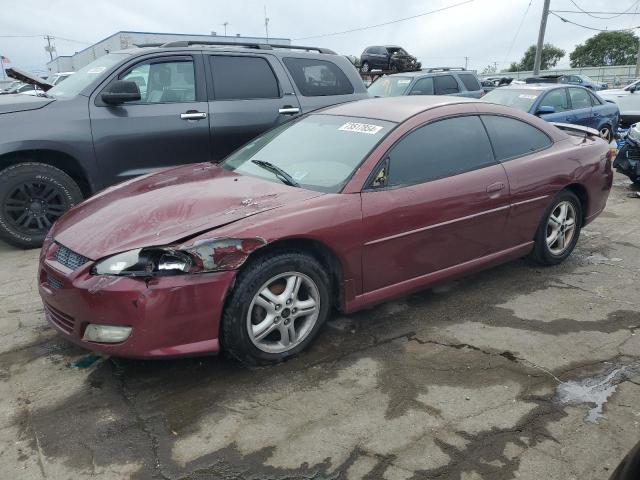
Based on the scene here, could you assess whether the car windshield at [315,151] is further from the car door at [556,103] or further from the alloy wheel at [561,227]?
the car door at [556,103]

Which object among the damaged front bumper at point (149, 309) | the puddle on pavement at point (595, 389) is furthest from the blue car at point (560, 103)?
the damaged front bumper at point (149, 309)

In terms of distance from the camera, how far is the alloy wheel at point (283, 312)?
3018 millimetres

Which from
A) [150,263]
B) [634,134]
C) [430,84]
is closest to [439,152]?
[150,263]

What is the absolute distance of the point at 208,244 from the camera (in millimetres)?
2809

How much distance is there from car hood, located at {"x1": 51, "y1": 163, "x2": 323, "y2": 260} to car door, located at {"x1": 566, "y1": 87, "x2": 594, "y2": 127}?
8658 millimetres

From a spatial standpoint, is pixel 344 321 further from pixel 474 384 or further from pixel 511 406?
pixel 511 406

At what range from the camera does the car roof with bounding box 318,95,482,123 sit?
3863 millimetres

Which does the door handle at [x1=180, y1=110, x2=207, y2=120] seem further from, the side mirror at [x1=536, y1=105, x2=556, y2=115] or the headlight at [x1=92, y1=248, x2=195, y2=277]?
the side mirror at [x1=536, y1=105, x2=556, y2=115]

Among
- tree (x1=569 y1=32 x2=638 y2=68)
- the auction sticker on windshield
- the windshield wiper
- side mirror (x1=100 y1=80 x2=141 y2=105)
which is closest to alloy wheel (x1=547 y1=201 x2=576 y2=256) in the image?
the auction sticker on windshield

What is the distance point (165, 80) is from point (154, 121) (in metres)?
0.50

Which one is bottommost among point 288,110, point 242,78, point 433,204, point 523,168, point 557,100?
point 433,204

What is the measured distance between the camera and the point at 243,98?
603 cm

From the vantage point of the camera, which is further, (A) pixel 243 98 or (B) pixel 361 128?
(A) pixel 243 98

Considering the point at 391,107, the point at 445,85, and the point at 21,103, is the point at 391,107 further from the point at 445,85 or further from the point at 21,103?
the point at 445,85
